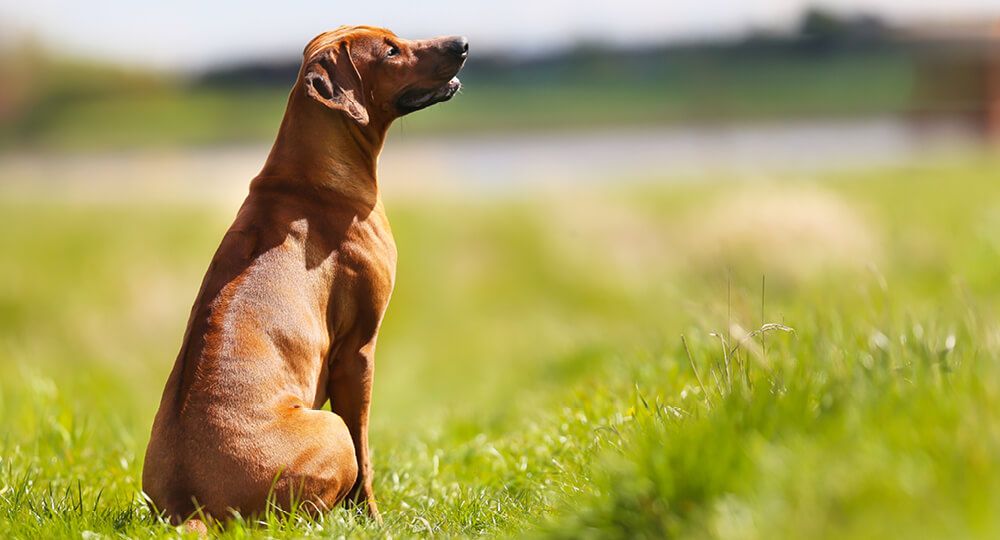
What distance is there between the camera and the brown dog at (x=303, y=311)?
3.67m

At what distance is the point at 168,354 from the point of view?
11031mm

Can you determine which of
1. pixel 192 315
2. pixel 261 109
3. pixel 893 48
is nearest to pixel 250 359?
pixel 192 315

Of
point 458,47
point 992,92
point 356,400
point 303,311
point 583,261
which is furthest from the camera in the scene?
point 992,92

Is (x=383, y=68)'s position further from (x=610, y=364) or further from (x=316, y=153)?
(x=610, y=364)

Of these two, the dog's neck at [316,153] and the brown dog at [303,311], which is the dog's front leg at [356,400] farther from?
the dog's neck at [316,153]

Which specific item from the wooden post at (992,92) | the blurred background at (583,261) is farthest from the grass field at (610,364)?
the wooden post at (992,92)

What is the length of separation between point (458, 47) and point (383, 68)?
327 mm

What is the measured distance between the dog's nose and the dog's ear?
407 millimetres

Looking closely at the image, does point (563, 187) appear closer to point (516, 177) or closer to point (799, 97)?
point (516, 177)

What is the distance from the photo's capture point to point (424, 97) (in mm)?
4395

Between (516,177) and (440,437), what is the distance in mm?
14628

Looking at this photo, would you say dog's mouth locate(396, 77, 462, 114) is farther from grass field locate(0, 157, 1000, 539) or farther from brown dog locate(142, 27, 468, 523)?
grass field locate(0, 157, 1000, 539)

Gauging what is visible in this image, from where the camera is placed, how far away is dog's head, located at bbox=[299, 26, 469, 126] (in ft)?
14.0

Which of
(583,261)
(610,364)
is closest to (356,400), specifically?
(610,364)
